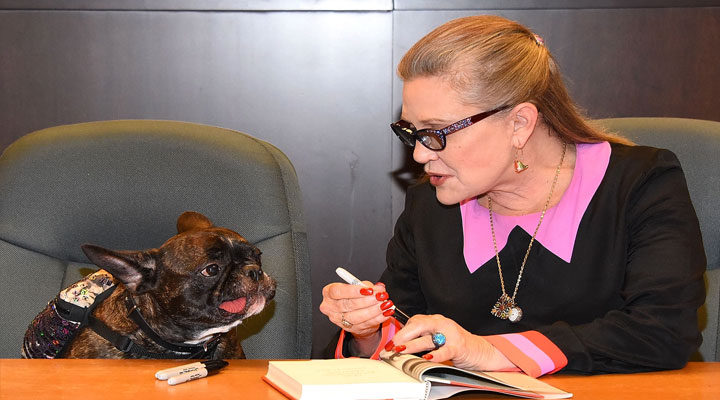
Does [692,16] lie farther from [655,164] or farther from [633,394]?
[633,394]

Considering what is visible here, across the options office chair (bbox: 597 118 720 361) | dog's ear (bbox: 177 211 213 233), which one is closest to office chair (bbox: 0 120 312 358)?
dog's ear (bbox: 177 211 213 233)

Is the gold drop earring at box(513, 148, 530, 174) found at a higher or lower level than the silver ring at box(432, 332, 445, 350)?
higher

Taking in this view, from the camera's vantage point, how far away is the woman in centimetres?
152

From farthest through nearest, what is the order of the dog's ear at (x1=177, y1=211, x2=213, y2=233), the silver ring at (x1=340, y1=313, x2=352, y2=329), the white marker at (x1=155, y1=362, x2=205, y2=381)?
the dog's ear at (x1=177, y1=211, x2=213, y2=233) < the silver ring at (x1=340, y1=313, x2=352, y2=329) < the white marker at (x1=155, y1=362, x2=205, y2=381)

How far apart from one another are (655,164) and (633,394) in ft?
2.05

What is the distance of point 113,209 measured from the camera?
203cm

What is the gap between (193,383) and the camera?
1377 millimetres

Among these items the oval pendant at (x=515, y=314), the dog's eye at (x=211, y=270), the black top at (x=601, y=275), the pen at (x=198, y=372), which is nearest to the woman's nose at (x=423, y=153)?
the black top at (x=601, y=275)

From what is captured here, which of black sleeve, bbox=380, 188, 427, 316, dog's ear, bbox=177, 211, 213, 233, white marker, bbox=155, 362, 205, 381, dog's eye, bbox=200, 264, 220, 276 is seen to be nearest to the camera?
white marker, bbox=155, 362, 205, 381

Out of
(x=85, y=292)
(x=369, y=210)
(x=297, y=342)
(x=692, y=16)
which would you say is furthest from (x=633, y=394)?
(x=692, y=16)

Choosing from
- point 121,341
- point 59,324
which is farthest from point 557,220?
point 59,324

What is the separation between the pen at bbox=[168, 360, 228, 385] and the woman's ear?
78 cm

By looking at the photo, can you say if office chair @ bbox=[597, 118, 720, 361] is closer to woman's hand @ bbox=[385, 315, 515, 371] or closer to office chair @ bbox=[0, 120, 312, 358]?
woman's hand @ bbox=[385, 315, 515, 371]

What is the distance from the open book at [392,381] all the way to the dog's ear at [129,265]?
43cm
